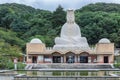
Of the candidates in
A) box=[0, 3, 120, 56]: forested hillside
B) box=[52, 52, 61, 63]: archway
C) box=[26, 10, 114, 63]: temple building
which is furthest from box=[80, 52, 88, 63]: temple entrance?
box=[0, 3, 120, 56]: forested hillside

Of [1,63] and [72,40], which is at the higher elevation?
[72,40]

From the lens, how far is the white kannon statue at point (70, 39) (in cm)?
5294

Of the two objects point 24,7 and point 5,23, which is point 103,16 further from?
point 24,7

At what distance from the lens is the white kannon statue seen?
52938 millimetres

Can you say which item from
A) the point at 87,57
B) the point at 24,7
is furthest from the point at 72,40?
the point at 24,7

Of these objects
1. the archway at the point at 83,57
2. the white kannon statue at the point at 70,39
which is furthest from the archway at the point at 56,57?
the archway at the point at 83,57

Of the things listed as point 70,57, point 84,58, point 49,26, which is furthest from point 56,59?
point 49,26

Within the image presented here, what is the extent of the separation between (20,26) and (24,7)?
38.1 metres

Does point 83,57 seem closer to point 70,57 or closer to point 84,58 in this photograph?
point 84,58

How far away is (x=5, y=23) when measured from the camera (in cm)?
7956

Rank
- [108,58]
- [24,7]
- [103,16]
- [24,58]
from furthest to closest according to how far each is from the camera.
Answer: [24,7] → [103,16] → [24,58] → [108,58]

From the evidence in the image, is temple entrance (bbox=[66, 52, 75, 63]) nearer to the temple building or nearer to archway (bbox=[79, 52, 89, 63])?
the temple building

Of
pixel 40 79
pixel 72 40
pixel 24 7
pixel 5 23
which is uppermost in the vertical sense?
pixel 24 7

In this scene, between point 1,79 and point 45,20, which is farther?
point 45,20
